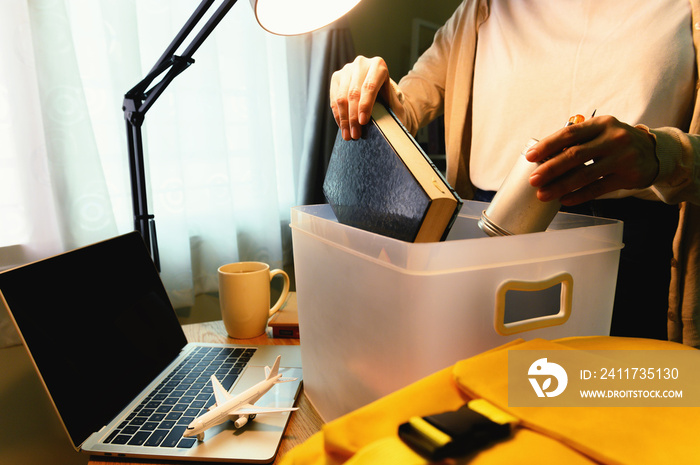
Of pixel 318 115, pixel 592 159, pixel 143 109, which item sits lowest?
pixel 592 159

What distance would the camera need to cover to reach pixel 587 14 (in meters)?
0.74

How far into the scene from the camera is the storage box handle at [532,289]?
0.35m

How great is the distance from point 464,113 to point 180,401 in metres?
0.84

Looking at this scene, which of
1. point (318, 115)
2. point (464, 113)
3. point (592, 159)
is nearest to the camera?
point (592, 159)

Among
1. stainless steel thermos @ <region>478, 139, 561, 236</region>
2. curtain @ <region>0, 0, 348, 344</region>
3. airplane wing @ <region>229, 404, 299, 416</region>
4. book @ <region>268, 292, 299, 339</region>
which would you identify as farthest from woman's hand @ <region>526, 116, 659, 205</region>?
curtain @ <region>0, 0, 348, 344</region>

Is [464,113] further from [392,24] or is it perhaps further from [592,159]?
[392,24]

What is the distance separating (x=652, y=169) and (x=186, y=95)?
129 cm

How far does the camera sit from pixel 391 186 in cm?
41

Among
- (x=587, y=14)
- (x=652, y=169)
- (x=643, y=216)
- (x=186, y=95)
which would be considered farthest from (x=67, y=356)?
(x=186, y=95)

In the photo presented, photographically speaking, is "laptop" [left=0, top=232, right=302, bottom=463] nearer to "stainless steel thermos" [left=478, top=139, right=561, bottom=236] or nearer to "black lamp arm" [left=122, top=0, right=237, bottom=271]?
"black lamp arm" [left=122, top=0, right=237, bottom=271]

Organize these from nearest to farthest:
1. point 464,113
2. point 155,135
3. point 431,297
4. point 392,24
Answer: point 431,297
point 464,113
point 155,135
point 392,24

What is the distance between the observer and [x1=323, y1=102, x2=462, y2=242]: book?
377 millimetres

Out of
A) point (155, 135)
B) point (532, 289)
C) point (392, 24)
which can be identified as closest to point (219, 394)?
point (532, 289)

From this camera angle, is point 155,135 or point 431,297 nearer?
point 431,297
